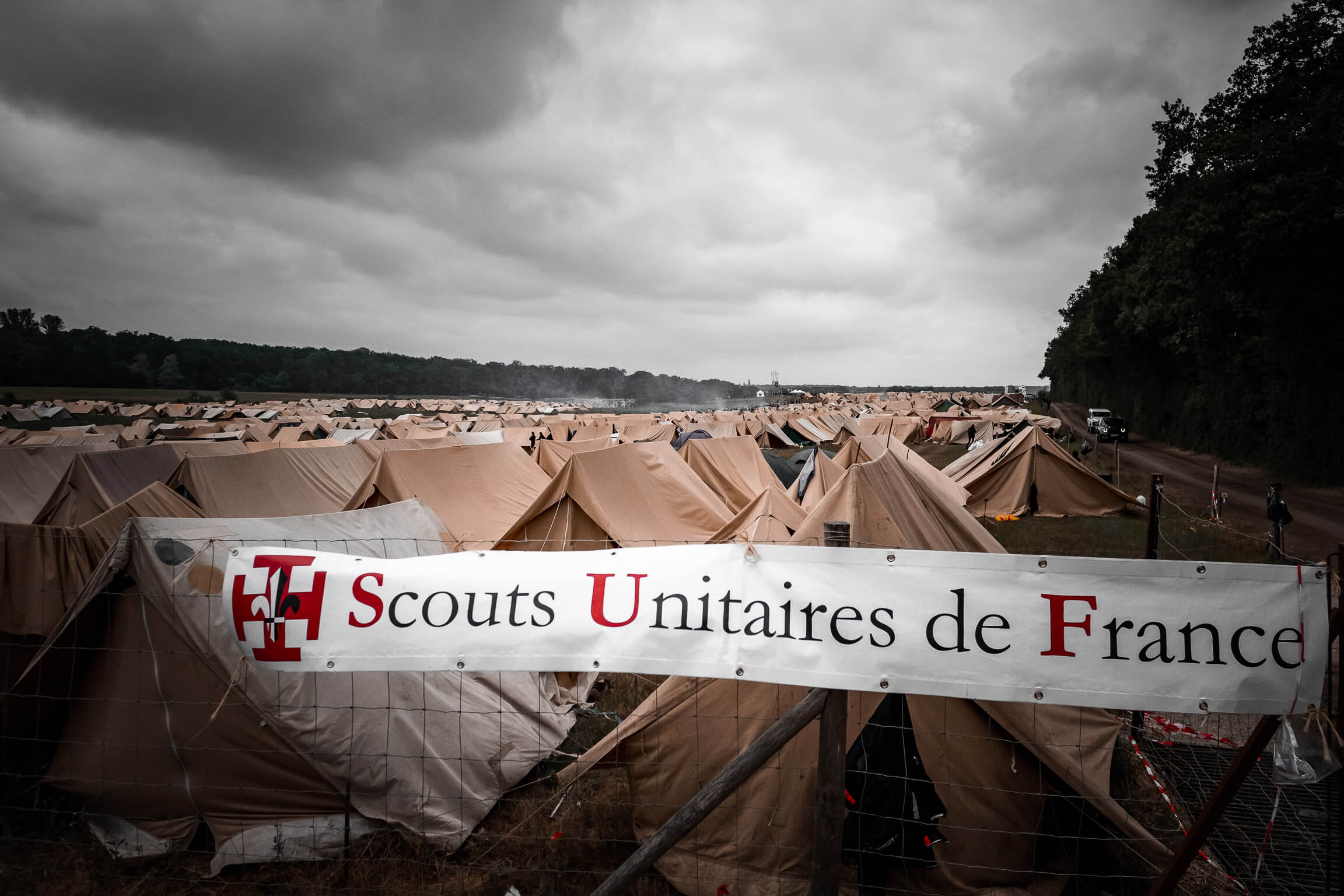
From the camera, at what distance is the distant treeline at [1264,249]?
1418cm

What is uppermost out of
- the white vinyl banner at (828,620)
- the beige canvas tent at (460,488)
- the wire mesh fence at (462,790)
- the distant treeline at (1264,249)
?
the distant treeline at (1264,249)

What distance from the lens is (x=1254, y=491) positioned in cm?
1842

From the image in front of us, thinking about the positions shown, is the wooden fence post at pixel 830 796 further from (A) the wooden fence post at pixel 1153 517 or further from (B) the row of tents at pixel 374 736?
(A) the wooden fence post at pixel 1153 517

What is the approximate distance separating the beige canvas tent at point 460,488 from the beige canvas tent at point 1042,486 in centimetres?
1037

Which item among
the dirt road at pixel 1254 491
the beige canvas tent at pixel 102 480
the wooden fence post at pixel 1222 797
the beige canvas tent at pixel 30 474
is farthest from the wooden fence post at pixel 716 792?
the beige canvas tent at pixel 30 474

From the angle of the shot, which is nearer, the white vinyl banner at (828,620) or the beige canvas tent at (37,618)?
the white vinyl banner at (828,620)

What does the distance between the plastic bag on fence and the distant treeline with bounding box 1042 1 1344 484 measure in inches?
649

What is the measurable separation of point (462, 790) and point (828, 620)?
292cm

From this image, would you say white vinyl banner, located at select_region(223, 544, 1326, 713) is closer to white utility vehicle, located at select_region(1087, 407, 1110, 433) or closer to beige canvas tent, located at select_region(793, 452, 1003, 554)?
beige canvas tent, located at select_region(793, 452, 1003, 554)

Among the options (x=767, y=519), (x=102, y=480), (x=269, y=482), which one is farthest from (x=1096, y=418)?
(x=102, y=480)

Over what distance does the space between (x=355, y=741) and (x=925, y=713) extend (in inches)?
134

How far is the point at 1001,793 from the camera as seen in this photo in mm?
3434

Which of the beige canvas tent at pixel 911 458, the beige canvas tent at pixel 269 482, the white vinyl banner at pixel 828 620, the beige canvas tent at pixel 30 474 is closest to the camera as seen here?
the white vinyl banner at pixel 828 620

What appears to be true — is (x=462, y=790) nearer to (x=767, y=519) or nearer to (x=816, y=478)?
(x=767, y=519)
